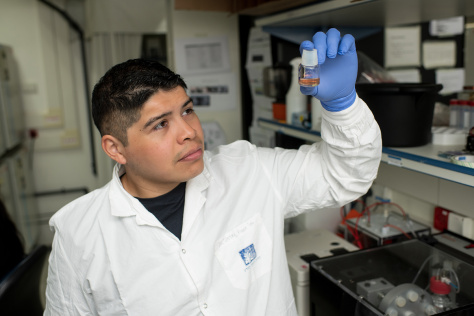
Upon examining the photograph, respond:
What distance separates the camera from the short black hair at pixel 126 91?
3.45 ft

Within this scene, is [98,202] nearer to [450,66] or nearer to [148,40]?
[450,66]

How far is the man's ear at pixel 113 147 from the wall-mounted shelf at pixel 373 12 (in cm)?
79

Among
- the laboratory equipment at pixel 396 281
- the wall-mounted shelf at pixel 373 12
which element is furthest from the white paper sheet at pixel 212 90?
the laboratory equipment at pixel 396 281

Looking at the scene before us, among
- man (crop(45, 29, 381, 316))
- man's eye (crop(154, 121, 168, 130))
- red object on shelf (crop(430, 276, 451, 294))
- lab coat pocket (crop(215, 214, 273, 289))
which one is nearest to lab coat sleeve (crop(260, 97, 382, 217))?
man (crop(45, 29, 381, 316))

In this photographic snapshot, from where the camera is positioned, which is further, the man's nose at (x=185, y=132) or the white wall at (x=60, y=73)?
the white wall at (x=60, y=73)

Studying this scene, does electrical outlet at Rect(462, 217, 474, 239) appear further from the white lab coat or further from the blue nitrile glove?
the blue nitrile glove

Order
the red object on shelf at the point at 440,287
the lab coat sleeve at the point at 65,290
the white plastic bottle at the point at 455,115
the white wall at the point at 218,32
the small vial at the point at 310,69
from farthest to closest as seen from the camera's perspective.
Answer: the white wall at the point at 218,32
the white plastic bottle at the point at 455,115
the red object on shelf at the point at 440,287
the lab coat sleeve at the point at 65,290
the small vial at the point at 310,69

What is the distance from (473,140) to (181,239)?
87cm

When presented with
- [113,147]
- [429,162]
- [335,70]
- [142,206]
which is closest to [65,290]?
[142,206]

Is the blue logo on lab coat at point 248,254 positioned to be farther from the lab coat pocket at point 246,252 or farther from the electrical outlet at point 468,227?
the electrical outlet at point 468,227

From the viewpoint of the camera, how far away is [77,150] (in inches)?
145

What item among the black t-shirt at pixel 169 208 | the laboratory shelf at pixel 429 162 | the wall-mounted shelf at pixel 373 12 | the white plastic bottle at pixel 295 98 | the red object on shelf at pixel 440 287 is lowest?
the red object on shelf at pixel 440 287

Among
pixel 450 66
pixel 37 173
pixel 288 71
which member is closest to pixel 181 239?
pixel 288 71

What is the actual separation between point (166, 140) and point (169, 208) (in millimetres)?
252
